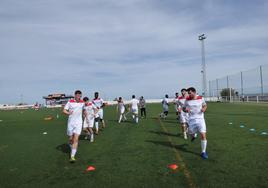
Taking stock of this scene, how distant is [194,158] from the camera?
713cm

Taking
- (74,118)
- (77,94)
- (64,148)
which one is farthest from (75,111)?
(64,148)

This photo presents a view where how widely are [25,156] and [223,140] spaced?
750 centimetres

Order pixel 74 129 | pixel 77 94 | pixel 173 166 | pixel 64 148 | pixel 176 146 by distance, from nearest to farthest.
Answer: pixel 173 166 < pixel 74 129 < pixel 77 94 < pixel 176 146 < pixel 64 148

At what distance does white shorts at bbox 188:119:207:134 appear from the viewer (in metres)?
7.46

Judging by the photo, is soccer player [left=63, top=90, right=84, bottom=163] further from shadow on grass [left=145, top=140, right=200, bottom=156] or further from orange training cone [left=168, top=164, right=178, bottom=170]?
shadow on grass [left=145, top=140, right=200, bottom=156]

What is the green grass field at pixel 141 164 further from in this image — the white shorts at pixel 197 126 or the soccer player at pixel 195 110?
the soccer player at pixel 195 110

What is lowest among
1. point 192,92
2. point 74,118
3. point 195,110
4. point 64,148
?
point 64,148

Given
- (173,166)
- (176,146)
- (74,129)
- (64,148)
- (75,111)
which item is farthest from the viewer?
(64,148)

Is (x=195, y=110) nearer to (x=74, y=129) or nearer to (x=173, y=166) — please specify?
(x=173, y=166)

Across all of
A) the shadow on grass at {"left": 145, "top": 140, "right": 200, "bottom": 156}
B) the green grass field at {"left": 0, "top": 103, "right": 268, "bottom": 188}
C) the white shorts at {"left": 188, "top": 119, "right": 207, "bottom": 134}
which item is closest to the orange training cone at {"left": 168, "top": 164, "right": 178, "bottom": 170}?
the green grass field at {"left": 0, "top": 103, "right": 268, "bottom": 188}

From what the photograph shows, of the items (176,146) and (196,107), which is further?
(176,146)

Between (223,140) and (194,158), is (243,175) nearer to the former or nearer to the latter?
(194,158)

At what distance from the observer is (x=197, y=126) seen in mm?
7555

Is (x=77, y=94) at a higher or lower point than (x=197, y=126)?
higher
